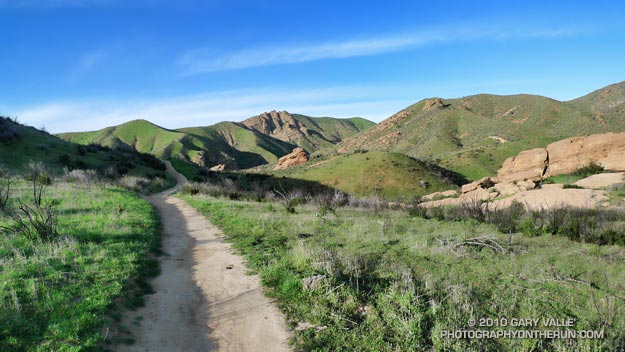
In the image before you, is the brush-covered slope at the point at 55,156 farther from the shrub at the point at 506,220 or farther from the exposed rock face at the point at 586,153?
the exposed rock face at the point at 586,153

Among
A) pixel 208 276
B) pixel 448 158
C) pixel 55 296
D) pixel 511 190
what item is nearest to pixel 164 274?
pixel 208 276

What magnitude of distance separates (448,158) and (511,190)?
46.9 meters

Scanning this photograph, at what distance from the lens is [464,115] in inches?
4072

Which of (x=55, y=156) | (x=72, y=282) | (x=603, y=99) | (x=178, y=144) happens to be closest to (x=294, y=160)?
(x=55, y=156)

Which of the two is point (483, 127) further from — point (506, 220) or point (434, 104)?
point (506, 220)

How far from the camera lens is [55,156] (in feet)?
108

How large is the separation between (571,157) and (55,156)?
53.6 m

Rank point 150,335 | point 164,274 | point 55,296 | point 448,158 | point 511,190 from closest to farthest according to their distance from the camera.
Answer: point 150,335
point 55,296
point 164,274
point 511,190
point 448,158

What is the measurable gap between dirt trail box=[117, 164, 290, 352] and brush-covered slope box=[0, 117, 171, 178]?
28088 mm

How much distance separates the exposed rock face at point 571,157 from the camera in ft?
83.3

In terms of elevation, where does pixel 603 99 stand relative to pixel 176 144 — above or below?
above

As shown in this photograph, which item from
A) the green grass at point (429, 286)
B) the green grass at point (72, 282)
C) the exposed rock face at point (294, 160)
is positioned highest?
the exposed rock face at point (294, 160)

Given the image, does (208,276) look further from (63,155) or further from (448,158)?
(448,158)

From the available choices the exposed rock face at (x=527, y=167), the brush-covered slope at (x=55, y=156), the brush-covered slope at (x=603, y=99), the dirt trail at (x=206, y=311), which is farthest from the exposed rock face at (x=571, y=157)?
the brush-covered slope at (x=603, y=99)
